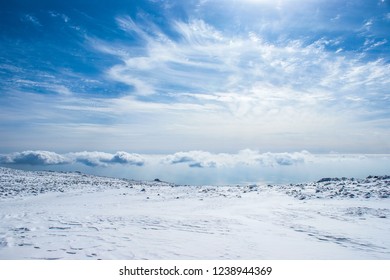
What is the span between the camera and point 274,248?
7.78 metres

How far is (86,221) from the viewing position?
36.0 feet

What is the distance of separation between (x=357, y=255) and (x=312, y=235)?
1896mm

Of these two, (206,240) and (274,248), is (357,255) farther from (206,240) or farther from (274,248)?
(206,240)

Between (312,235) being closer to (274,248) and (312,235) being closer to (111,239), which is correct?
(274,248)
